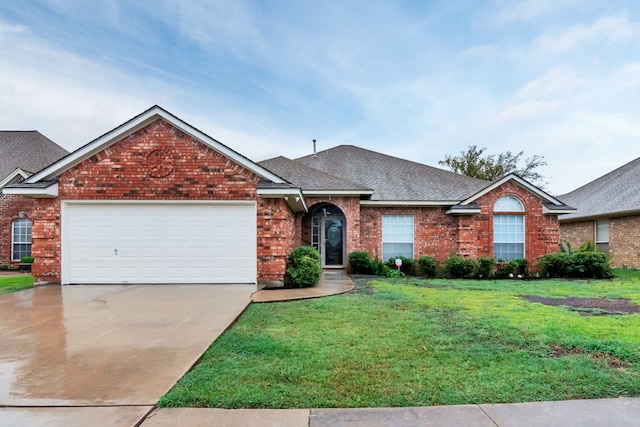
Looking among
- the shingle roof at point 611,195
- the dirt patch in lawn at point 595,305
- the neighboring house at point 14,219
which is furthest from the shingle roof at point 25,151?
the shingle roof at point 611,195

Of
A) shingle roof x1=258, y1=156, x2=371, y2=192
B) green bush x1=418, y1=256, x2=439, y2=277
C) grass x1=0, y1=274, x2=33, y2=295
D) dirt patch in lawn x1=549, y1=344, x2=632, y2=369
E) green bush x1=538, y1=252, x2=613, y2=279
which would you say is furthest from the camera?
shingle roof x1=258, y1=156, x2=371, y2=192

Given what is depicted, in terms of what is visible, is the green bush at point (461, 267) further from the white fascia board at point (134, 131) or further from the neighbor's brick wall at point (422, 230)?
the white fascia board at point (134, 131)

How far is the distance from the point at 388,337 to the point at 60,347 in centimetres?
429

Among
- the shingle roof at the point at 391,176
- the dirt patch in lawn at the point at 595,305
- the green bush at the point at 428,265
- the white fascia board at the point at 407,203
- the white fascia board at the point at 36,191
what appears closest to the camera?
the dirt patch in lawn at the point at 595,305

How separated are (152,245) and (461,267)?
35.6 feet

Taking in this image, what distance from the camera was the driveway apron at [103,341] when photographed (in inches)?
136

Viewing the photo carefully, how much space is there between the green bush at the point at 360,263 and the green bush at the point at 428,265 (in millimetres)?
2104

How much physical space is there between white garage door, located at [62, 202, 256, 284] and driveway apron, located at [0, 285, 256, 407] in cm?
159

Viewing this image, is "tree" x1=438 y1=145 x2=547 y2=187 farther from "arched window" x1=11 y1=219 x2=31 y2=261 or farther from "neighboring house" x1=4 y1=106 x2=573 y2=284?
"arched window" x1=11 y1=219 x2=31 y2=261

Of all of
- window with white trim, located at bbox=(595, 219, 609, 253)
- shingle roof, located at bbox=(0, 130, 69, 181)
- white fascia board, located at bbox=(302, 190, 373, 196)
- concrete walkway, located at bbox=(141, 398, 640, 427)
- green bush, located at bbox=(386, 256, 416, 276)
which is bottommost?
green bush, located at bbox=(386, 256, 416, 276)

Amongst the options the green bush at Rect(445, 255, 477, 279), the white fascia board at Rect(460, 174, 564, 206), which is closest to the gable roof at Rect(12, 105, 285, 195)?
the green bush at Rect(445, 255, 477, 279)

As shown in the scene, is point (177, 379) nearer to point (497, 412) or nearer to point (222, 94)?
point (497, 412)

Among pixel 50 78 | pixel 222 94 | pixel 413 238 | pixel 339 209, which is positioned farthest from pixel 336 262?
pixel 50 78

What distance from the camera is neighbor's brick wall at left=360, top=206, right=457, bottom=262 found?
16.0 meters
